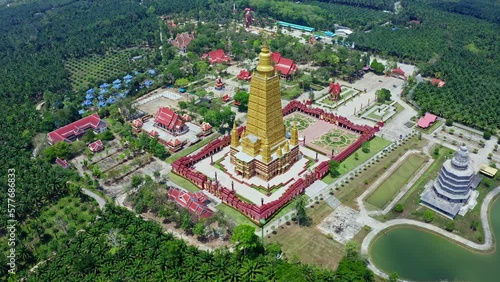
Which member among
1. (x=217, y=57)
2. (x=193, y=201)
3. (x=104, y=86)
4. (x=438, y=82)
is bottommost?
(x=104, y=86)

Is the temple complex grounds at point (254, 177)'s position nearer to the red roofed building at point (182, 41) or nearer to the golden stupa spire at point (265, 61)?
the golden stupa spire at point (265, 61)

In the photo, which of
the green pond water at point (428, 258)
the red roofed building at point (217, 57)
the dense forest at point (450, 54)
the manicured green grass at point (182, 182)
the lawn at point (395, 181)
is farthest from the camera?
the red roofed building at point (217, 57)

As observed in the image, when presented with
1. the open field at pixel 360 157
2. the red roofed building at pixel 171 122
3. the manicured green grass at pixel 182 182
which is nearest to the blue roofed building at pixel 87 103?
the red roofed building at pixel 171 122

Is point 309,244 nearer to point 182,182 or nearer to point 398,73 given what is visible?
point 182,182

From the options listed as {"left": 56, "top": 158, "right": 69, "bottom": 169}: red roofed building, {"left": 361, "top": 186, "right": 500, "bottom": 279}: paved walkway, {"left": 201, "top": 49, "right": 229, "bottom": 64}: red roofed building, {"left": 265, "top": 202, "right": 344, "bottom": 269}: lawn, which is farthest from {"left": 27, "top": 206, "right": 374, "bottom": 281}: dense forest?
{"left": 201, "top": 49, "right": 229, "bottom": 64}: red roofed building

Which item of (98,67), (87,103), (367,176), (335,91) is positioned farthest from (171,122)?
(98,67)

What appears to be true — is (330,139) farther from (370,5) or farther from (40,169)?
(370,5)

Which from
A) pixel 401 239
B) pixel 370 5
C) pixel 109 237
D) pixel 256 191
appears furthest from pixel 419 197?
pixel 370 5
